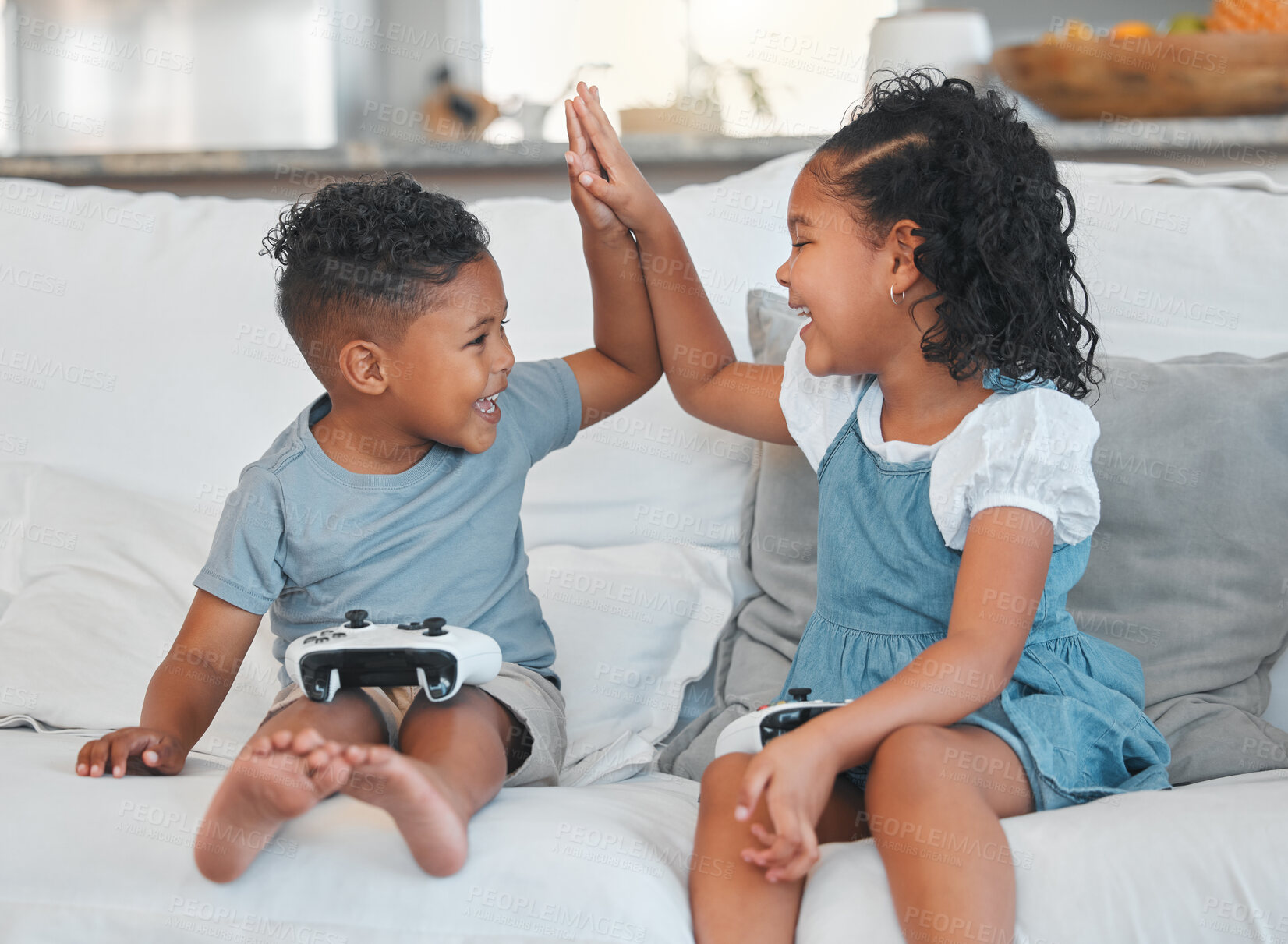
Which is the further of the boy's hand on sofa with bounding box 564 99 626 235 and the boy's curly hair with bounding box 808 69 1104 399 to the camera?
the boy's hand on sofa with bounding box 564 99 626 235

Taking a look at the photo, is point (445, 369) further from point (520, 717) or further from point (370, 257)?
point (520, 717)

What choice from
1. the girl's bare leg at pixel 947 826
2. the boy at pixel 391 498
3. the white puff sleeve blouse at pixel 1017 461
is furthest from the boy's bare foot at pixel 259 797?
the white puff sleeve blouse at pixel 1017 461

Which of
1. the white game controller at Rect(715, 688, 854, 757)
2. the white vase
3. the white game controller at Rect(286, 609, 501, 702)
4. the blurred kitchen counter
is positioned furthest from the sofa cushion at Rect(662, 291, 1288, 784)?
the white vase

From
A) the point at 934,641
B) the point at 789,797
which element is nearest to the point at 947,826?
the point at 789,797

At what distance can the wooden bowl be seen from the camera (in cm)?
152

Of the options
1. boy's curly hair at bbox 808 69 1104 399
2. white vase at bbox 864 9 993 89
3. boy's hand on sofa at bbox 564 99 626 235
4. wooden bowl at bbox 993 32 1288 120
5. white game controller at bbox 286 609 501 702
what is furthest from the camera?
white vase at bbox 864 9 993 89

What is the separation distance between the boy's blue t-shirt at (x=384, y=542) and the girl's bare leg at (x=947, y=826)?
14.8 inches

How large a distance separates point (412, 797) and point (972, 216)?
2.00 ft

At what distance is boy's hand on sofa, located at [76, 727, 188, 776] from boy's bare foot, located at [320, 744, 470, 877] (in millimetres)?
249

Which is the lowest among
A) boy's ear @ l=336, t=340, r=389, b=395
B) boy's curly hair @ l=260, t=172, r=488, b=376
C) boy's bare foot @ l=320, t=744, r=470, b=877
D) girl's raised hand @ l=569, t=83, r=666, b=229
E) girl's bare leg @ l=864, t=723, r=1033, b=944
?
girl's bare leg @ l=864, t=723, r=1033, b=944

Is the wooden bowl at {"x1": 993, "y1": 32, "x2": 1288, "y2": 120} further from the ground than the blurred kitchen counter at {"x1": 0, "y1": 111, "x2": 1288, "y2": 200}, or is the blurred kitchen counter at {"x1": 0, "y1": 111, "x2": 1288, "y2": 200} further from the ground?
the wooden bowl at {"x1": 993, "y1": 32, "x2": 1288, "y2": 120}

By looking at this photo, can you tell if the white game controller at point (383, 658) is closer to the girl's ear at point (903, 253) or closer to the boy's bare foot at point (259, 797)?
the boy's bare foot at point (259, 797)

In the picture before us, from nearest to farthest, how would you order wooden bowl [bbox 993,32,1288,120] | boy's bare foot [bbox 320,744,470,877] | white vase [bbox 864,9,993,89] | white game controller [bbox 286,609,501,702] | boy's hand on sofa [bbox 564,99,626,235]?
boy's bare foot [bbox 320,744,470,877]
white game controller [bbox 286,609,501,702]
boy's hand on sofa [bbox 564,99,626,235]
wooden bowl [bbox 993,32,1288,120]
white vase [bbox 864,9,993,89]

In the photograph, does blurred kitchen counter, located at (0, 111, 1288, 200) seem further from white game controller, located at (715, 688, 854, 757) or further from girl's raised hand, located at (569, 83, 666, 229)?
white game controller, located at (715, 688, 854, 757)
